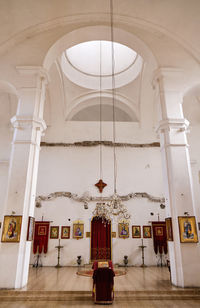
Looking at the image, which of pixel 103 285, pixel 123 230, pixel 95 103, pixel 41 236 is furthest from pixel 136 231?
pixel 95 103

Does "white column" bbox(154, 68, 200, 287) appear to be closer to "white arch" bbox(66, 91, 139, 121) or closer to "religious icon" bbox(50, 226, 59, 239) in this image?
"white arch" bbox(66, 91, 139, 121)

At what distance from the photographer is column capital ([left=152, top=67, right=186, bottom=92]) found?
8.37m

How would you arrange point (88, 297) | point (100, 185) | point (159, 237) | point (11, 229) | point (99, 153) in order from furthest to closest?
point (99, 153), point (100, 185), point (159, 237), point (11, 229), point (88, 297)

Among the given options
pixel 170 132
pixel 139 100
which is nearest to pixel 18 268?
pixel 170 132

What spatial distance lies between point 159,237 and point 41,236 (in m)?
6.07

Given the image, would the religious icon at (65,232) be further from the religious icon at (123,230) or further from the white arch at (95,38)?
the white arch at (95,38)

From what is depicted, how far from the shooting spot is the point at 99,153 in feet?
44.0

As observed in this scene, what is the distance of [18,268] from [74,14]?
28.2 feet

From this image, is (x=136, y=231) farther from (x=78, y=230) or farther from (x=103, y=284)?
(x=103, y=284)

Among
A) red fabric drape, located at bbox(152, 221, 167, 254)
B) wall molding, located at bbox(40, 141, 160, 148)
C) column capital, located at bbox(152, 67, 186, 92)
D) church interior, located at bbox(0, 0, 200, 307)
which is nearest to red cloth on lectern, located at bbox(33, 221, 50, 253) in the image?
church interior, located at bbox(0, 0, 200, 307)

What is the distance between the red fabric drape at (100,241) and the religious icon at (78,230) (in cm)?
58

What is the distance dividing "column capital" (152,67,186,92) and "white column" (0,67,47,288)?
4.20m

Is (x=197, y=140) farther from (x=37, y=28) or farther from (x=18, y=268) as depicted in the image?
(x=18, y=268)

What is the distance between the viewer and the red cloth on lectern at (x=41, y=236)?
11.5 m
